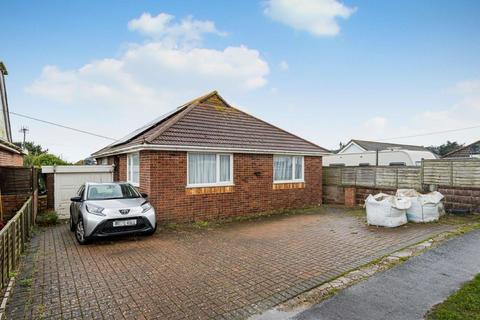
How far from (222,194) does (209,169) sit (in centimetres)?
108

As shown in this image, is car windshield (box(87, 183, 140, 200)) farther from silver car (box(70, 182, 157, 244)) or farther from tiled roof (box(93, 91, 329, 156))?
tiled roof (box(93, 91, 329, 156))

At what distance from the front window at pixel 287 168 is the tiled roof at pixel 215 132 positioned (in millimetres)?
497

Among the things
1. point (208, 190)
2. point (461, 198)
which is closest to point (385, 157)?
point (461, 198)

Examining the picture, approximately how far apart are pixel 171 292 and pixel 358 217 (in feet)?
26.9

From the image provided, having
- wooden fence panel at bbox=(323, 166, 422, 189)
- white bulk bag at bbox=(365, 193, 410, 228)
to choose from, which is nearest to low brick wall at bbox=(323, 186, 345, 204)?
wooden fence panel at bbox=(323, 166, 422, 189)

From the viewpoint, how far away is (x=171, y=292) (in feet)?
12.9

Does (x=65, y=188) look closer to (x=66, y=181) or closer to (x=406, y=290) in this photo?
(x=66, y=181)

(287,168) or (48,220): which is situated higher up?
(287,168)

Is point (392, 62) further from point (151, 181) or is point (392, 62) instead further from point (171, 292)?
point (171, 292)

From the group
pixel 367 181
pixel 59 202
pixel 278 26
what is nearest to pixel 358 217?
pixel 367 181

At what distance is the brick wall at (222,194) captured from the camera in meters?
8.71

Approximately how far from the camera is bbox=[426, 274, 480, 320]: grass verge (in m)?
3.18

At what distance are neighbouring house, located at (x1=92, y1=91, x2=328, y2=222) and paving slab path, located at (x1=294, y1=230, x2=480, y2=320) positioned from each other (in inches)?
248

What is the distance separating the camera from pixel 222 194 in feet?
32.9
